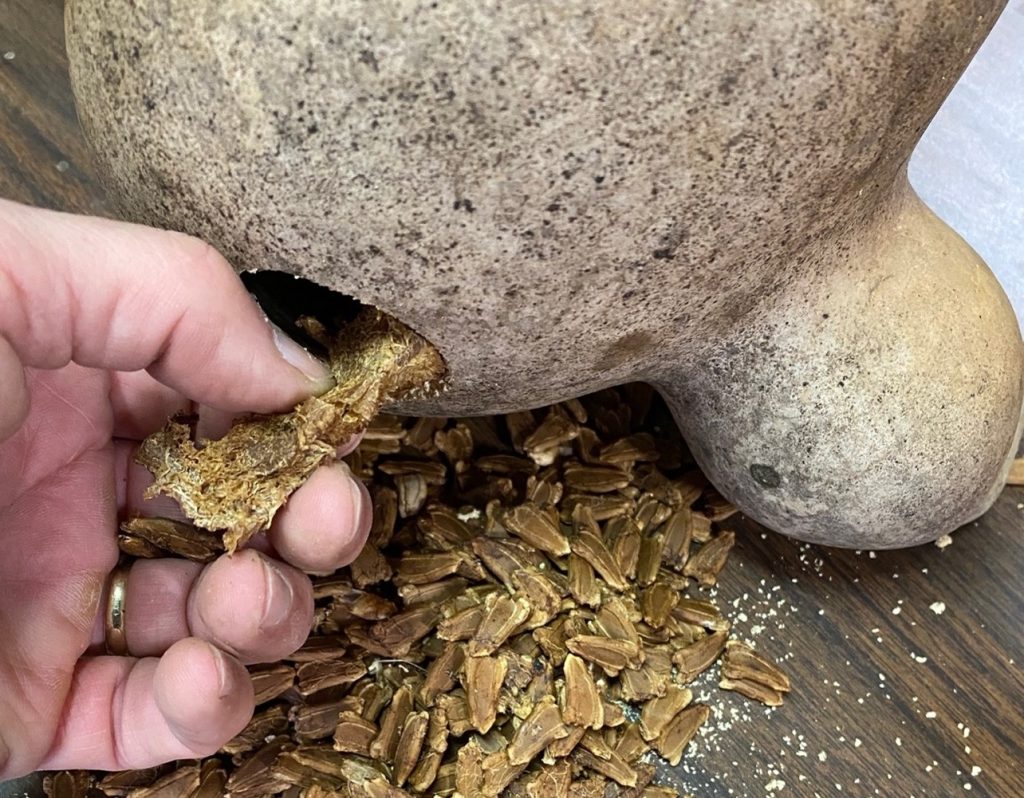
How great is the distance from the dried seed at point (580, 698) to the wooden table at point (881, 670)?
100mm

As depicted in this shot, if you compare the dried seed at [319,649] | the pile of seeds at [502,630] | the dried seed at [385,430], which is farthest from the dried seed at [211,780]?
the dried seed at [385,430]

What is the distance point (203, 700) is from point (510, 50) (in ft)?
1.48

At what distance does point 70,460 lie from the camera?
29.7 inches

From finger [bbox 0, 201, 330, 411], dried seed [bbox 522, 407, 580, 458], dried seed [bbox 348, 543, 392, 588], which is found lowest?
dried seed [bbox 348, 543, 392, 588]

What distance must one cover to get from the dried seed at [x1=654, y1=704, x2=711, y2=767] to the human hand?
0.34 metres

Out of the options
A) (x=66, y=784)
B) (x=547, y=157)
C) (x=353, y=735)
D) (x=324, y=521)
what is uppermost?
(x=547, y=157)

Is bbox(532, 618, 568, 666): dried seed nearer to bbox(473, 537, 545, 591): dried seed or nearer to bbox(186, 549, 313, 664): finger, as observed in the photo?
bbox(473, 537, 545, 591): dried seed

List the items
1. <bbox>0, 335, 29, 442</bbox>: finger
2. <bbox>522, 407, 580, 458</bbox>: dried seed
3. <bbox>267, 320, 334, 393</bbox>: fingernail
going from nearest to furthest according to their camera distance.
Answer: <bbox>0, 335, 29, 442</bbox>: finger → <bbox>267, 320, 334, 393</bbox>: fingernail → <bbox>522, 407, 580, 458</bbox>: dried seed

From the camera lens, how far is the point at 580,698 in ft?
2.83

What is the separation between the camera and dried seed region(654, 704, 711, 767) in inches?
34.6

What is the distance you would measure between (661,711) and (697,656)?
0.20ft

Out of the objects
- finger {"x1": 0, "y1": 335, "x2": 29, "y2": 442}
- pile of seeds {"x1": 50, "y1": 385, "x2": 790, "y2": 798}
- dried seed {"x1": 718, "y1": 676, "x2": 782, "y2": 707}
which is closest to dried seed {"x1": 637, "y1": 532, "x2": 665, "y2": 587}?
pile of seeds {"x1": 50, "y1": 385, "x2": 790, "y2": 798}

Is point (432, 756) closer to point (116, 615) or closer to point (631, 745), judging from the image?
point (631, 745)

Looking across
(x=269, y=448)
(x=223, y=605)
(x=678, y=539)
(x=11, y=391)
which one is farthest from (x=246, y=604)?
(x=678, y=539)
